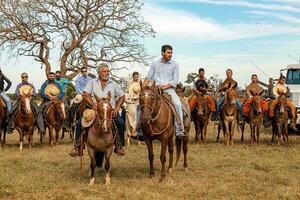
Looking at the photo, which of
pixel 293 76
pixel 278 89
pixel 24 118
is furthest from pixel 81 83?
pixel 293 76

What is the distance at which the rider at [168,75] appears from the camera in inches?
383

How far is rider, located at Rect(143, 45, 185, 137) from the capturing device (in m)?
9.73

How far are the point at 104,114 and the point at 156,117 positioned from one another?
1.19 metres

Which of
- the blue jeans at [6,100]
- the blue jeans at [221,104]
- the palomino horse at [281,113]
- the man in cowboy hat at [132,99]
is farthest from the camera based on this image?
the blue jeans at [221,104]

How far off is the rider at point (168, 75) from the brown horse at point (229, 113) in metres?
5.98

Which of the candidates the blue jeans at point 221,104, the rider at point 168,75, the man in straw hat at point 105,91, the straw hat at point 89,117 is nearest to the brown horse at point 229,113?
the blue jeans at point 221,104

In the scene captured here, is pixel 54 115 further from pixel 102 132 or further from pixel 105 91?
pixel 102 132

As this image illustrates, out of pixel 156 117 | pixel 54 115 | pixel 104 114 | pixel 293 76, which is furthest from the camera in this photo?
pixel 293 76

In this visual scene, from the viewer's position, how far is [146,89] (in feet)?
29.2

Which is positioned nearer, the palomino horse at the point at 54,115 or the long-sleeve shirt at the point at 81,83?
the long-sleeve shirt at the point at 81,83

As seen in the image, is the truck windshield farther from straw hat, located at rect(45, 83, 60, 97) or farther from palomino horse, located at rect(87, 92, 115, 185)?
palomino horse, located at rect(87, 92, 115, 185)

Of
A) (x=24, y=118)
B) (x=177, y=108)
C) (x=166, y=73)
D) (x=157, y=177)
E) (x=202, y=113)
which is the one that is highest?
(x=166, y=73)

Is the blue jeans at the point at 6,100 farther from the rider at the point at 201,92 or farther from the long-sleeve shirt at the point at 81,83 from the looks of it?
the rider at the point at 201,92

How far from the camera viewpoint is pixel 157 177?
31.4 ft
